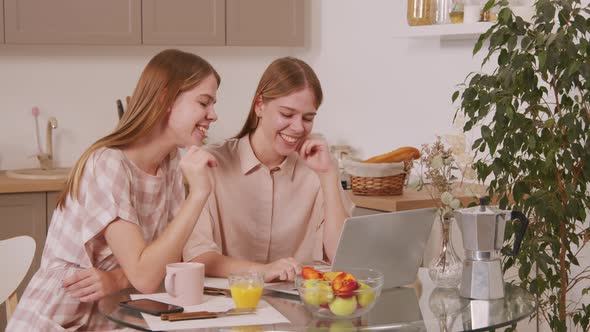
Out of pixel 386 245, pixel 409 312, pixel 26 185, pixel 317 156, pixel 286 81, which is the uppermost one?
pixel 286 81

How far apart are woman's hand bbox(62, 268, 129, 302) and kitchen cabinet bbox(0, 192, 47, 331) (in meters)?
1.76

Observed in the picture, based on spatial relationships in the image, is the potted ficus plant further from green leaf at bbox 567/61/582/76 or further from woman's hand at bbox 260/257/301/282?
woman's hand at bbox 260/257/301/282

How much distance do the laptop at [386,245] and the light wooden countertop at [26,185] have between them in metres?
2.04

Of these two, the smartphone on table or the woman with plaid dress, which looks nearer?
the smartphone on table

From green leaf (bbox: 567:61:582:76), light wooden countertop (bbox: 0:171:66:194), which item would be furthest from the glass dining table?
light wooden countertop (bbox: 0:171:66:194)

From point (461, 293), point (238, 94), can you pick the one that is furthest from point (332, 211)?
point (238, 94)

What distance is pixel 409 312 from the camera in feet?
6.56

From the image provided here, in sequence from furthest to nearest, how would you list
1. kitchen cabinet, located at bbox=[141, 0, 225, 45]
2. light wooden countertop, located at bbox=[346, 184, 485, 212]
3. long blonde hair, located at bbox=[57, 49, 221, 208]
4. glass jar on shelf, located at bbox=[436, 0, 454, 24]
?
kitchen cabinet, located at bbox=[141, 0, 225, 45], glass jar on shelf, located at bbox=[436, 0, 454, 24], light wooden countertop, located at bbox=[346, 184, 485, 212], long blonde hair, located at bbox=[57, 49, 221, 208]

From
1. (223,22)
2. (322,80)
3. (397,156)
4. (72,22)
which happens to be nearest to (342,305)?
(397,156)

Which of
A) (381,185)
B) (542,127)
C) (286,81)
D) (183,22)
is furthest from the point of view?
(183,22)

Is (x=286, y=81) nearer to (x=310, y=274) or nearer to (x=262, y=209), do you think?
(x=262, y=209)

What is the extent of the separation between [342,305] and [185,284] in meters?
0.36

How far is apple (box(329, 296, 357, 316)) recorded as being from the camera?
190cm

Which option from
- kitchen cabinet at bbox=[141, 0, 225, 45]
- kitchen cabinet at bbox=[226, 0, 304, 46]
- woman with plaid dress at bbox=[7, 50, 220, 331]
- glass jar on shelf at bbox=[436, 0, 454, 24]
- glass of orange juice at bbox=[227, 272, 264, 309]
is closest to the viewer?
glass of orange juice at bbox=[227, 272, 264, 309]
